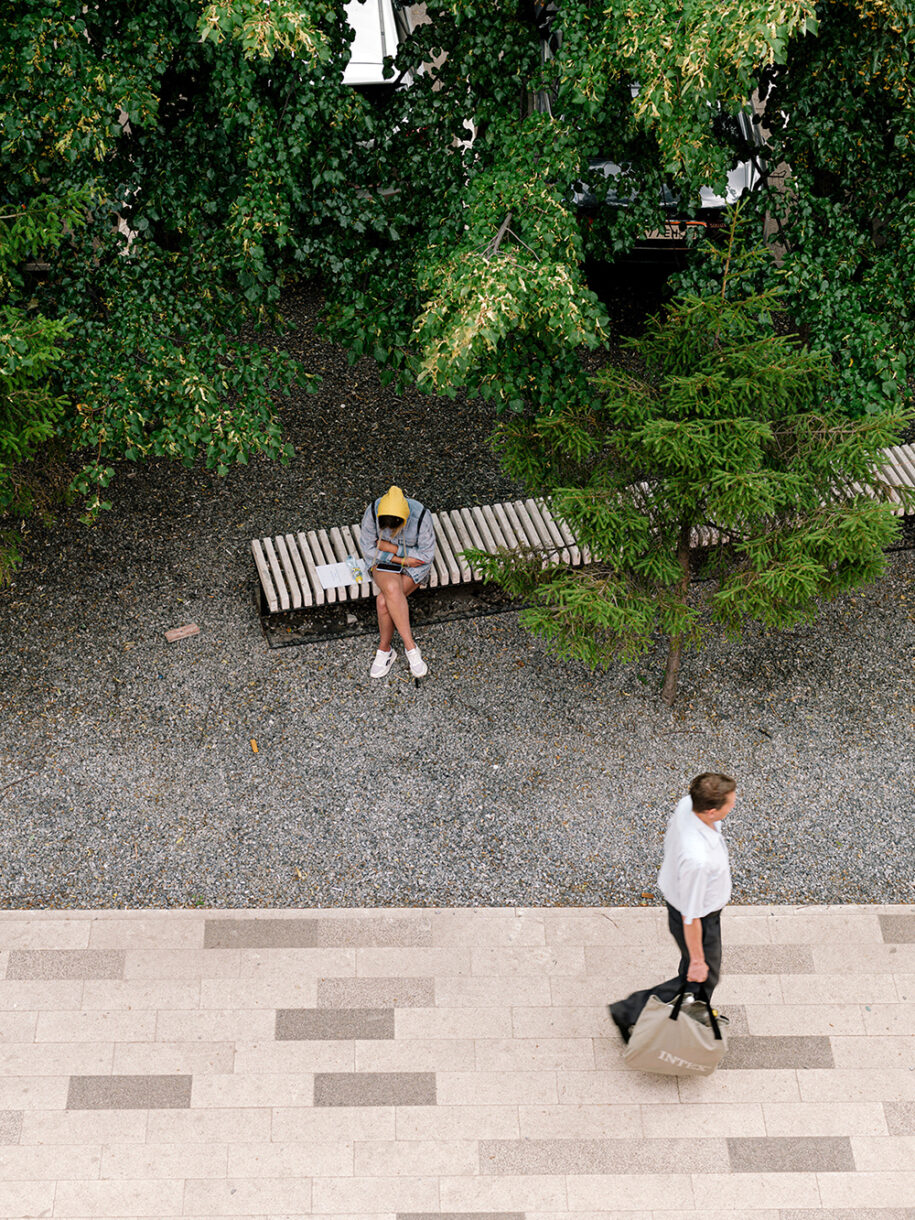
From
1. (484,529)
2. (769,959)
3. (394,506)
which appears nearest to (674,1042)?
(769,959)

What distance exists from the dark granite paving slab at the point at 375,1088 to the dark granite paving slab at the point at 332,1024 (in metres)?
0.21

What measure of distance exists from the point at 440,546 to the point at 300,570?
3.57 ft

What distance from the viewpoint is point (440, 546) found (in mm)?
8211

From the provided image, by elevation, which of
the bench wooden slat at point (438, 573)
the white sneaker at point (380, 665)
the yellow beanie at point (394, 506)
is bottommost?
the white sneaker at point (380, 665)

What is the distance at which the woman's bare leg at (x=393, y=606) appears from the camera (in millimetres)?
7469

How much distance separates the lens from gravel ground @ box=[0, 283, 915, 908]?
662 centimetres

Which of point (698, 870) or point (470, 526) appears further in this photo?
point (470, 526)

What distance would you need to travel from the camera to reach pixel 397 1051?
5.82 meters

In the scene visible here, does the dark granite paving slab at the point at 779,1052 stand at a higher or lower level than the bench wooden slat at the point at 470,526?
lower

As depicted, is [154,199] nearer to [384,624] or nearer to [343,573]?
[343,573]

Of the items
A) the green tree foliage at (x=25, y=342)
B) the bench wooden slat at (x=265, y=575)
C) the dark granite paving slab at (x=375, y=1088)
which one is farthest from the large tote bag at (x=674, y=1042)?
the green tree foliage at (x=25, y=342)

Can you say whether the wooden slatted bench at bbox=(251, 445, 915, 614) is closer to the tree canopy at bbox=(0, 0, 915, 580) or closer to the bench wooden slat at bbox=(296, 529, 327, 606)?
the bench wooden slat at bbox=(296, 529, 327, 606)

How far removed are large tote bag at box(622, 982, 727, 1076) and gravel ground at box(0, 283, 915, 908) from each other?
1.14m

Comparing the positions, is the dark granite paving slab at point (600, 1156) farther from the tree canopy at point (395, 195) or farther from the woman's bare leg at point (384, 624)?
the tree canopy at point (395, 195)
